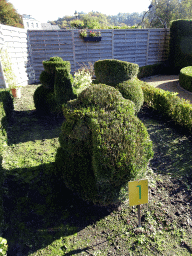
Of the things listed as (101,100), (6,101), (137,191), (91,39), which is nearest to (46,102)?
(6,101)

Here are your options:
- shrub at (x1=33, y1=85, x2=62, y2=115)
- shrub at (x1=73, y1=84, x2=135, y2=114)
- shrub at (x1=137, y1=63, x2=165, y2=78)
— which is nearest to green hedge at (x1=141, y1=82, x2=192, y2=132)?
shrub at (x1=73, y1=84, x2=135, y2=114)

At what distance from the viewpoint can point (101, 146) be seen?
260 centimetres

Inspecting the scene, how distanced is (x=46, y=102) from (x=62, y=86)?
791 millimetres

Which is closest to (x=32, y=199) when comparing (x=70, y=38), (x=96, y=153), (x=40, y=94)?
(x=96, y=153)

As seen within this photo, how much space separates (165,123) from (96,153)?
169 inches

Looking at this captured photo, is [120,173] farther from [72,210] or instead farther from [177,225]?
[177,225]

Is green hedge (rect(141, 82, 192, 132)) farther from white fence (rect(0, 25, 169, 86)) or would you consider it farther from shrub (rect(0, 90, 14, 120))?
white fence (rect(0, 25, 169, 86))

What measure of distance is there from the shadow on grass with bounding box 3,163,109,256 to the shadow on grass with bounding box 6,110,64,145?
1.61m

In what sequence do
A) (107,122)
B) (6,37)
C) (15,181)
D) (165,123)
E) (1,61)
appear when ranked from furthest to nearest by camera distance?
(6,37) → (1,61) → (165,123) → (15,181) → (107,122)

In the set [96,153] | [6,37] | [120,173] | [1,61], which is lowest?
[120,173]

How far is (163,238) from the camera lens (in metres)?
2.69

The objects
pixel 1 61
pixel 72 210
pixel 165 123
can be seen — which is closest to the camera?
pixel 72 210

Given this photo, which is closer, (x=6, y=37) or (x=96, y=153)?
(x=96, y=153)

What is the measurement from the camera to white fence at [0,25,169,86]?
10.4 metres
